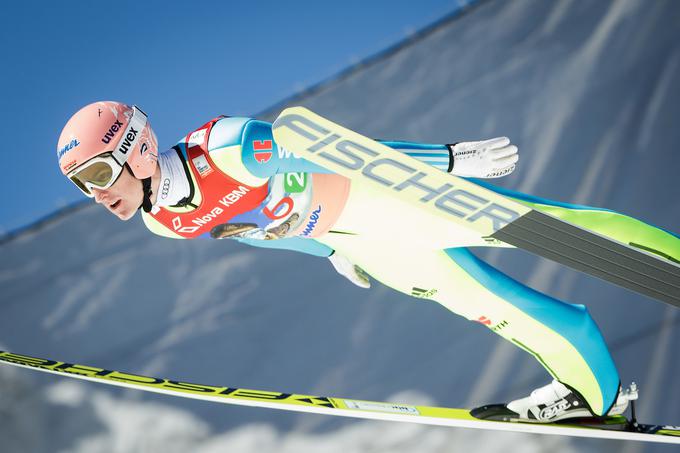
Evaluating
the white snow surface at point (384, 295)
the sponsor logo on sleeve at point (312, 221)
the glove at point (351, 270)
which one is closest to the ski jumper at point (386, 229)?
the sponsor logo on sleeve at point (312, 221)

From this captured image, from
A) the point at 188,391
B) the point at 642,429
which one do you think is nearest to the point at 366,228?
the point at 188,391

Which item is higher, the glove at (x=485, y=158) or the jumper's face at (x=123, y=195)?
the jumper's face at (x=123, y=195)

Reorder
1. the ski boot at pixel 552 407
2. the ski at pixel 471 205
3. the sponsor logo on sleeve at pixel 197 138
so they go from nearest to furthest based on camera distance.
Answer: the ski at pixel 471 205 < the sponsor logo on sleeve at pixel 197 138 < the ski boot at pixel 552 407

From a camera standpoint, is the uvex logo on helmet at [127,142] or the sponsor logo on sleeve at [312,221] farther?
the sponsor logo on sleeve at [312,221]

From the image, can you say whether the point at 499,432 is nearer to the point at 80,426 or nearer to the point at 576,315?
the point at 576,315

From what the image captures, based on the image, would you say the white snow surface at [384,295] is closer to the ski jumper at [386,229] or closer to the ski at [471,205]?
the ski jumper at [386,229]

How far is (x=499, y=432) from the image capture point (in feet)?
8.48

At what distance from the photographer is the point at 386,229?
1.76 meters

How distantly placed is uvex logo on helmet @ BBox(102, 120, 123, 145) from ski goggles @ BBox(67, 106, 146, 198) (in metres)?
0.01

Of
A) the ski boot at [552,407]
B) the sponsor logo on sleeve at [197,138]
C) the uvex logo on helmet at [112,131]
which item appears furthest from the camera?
the ski boot at [552,407]

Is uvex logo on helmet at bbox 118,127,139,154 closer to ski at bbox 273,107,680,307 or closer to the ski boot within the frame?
ski at bbox 273,107,680,307

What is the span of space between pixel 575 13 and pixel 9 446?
2325 millimetres

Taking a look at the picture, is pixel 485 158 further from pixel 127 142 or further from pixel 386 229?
pixel 127 142

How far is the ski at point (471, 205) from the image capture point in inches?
57.2
